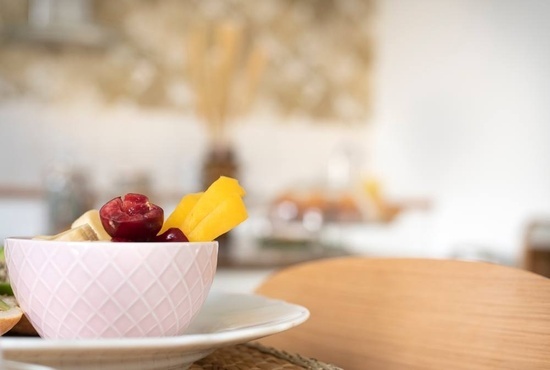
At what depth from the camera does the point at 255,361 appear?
59 cm

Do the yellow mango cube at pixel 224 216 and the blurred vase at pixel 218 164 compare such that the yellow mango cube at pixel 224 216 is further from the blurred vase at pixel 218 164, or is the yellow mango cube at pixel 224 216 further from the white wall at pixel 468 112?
the white wall at pixel 468 112

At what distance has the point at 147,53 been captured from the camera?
414cm

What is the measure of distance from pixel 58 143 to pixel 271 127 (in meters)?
1.23

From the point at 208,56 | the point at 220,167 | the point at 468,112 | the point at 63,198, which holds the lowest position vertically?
the point at 63,198

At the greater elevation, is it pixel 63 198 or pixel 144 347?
pixel 144 347

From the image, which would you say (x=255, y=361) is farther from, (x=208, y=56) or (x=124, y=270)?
(x=208, y=56)

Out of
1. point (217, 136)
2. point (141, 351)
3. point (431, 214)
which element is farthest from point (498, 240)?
point (141, 351)

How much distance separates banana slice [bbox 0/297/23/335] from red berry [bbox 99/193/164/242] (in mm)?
85

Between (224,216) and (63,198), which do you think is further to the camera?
(63,198)

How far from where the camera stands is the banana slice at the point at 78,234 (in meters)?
0.54

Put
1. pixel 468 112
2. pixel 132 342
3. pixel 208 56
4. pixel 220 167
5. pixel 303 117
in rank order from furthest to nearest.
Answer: pixel 303 117
pixel 208 56
pixel 468 112
pixel 220 167
pixel 132 342

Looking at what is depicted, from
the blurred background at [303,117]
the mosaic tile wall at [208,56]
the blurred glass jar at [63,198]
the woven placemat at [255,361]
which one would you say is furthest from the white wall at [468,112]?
the woven placemat at [255,361]

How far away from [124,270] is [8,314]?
0.10 metres

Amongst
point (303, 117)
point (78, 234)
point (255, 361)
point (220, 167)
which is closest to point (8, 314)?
point (78, 234)
